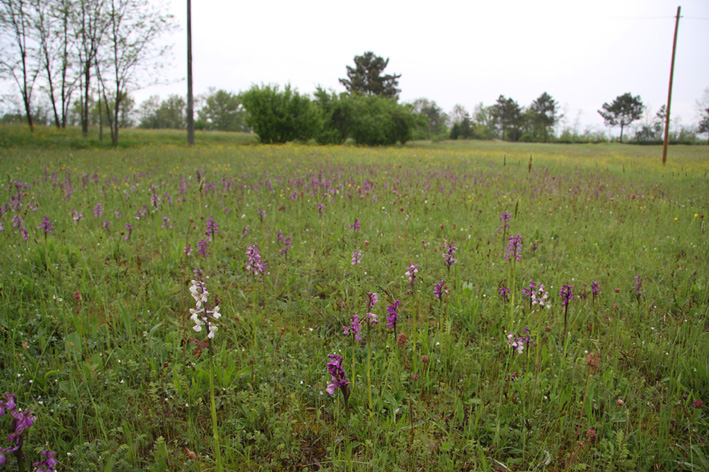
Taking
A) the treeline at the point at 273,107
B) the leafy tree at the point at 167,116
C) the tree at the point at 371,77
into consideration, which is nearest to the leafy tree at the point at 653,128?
the treeline at the point at 273,107

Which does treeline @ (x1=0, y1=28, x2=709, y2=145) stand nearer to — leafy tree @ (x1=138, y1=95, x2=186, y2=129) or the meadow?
leafy tree @ (x1=138, y1=95, x2=186, y2=129)

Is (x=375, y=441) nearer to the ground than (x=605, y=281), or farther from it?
nearer to the ground

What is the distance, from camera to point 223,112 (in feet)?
224

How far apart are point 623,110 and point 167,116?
274 feet

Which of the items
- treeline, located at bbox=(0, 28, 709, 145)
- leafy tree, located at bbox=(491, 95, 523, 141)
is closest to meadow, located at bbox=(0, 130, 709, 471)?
treeline, located at bbox=(0, 28, 709, 145)

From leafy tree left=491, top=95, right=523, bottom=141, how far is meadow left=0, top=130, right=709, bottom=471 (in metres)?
72.2

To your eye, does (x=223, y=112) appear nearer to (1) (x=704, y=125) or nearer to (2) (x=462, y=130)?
(2) (x=462, y=130)

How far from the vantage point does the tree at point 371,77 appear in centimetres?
5122

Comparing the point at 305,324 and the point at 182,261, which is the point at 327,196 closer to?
the point at 182,261

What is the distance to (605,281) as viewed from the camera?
3572mm

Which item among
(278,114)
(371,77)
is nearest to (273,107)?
(278,114)

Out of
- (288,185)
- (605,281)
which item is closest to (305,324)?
(605,281)

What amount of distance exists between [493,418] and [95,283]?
128 inches

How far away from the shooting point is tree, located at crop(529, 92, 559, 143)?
67.1 meters
